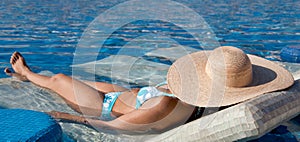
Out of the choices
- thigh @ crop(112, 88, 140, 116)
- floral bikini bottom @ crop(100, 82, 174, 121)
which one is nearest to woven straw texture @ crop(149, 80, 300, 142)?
floral bikini bottom @ crop(100, 82, 174, 121)

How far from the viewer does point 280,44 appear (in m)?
7.30

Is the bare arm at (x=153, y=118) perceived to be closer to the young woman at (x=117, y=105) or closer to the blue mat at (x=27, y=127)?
the young woman at (x=117, y=105)

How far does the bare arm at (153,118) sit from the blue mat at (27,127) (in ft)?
1.34

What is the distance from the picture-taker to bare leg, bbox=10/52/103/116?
3.40 m

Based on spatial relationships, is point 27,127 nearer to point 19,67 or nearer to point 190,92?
point 190,92

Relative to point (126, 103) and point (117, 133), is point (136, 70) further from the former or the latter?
point (117, 133)

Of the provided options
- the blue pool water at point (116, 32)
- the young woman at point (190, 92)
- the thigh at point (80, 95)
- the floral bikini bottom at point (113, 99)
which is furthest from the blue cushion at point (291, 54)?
the thigh at point (80, 95)

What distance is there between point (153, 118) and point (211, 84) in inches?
22.1

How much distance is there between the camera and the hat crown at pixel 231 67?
226cm

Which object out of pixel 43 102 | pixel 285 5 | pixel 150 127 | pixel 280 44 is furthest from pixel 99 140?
pixel 285 5

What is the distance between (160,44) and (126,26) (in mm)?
2837

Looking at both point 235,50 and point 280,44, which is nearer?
point 235,50

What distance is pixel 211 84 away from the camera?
237 cm

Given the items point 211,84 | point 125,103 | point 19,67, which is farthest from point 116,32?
point 211,84
